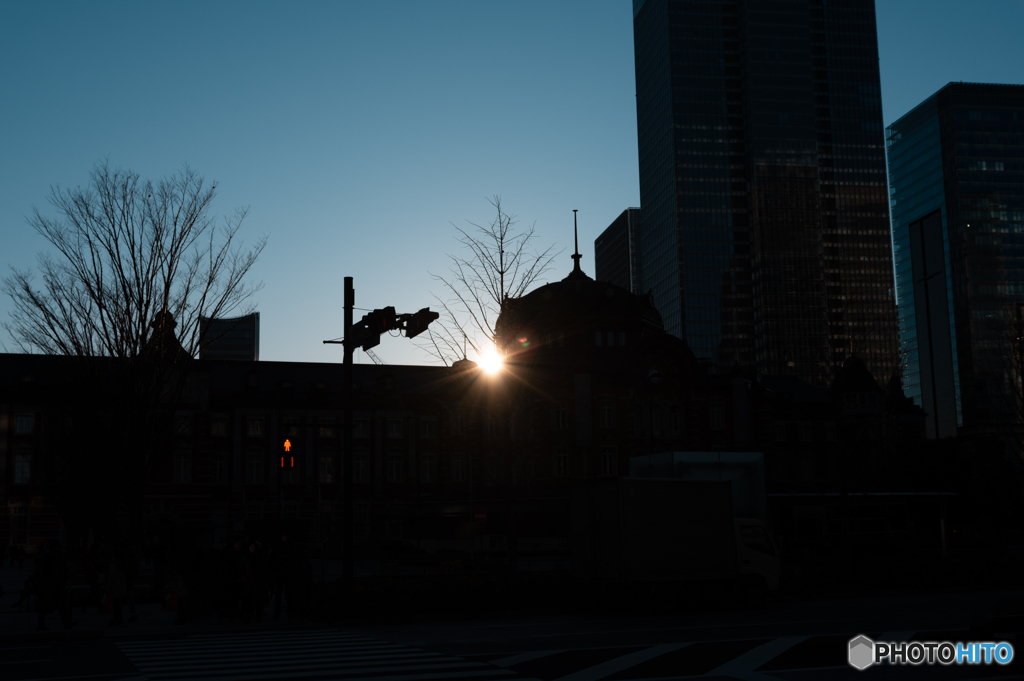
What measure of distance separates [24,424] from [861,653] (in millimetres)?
66389

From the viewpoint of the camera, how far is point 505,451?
27406mm

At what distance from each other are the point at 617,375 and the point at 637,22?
405ft

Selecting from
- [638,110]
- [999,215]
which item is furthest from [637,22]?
[999,215]

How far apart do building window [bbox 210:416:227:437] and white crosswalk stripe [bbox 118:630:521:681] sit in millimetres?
51736

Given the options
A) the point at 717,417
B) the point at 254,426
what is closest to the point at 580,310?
the point at 717,417

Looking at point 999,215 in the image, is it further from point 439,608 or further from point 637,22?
point 439,608

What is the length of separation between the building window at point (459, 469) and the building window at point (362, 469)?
23.0ft

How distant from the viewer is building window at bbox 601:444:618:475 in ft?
227

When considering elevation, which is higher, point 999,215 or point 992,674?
point 999,215

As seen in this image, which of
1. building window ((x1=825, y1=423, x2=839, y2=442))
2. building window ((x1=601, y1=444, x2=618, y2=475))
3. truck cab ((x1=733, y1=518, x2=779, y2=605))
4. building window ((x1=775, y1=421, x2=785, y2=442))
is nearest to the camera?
truck cab ((x1=733, y1=518, x2=779, y2=605))

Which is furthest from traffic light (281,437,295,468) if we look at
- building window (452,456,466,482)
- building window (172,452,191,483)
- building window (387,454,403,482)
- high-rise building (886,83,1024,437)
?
high-rise building (886,83,1024,437)

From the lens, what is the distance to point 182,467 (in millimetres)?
67062

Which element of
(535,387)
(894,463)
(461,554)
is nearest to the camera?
(894,463)

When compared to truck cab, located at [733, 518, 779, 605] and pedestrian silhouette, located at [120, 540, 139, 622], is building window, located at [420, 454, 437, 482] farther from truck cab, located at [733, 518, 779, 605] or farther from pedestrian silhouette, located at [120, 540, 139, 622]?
truck cab, located at [733, 518, 779, 605]
